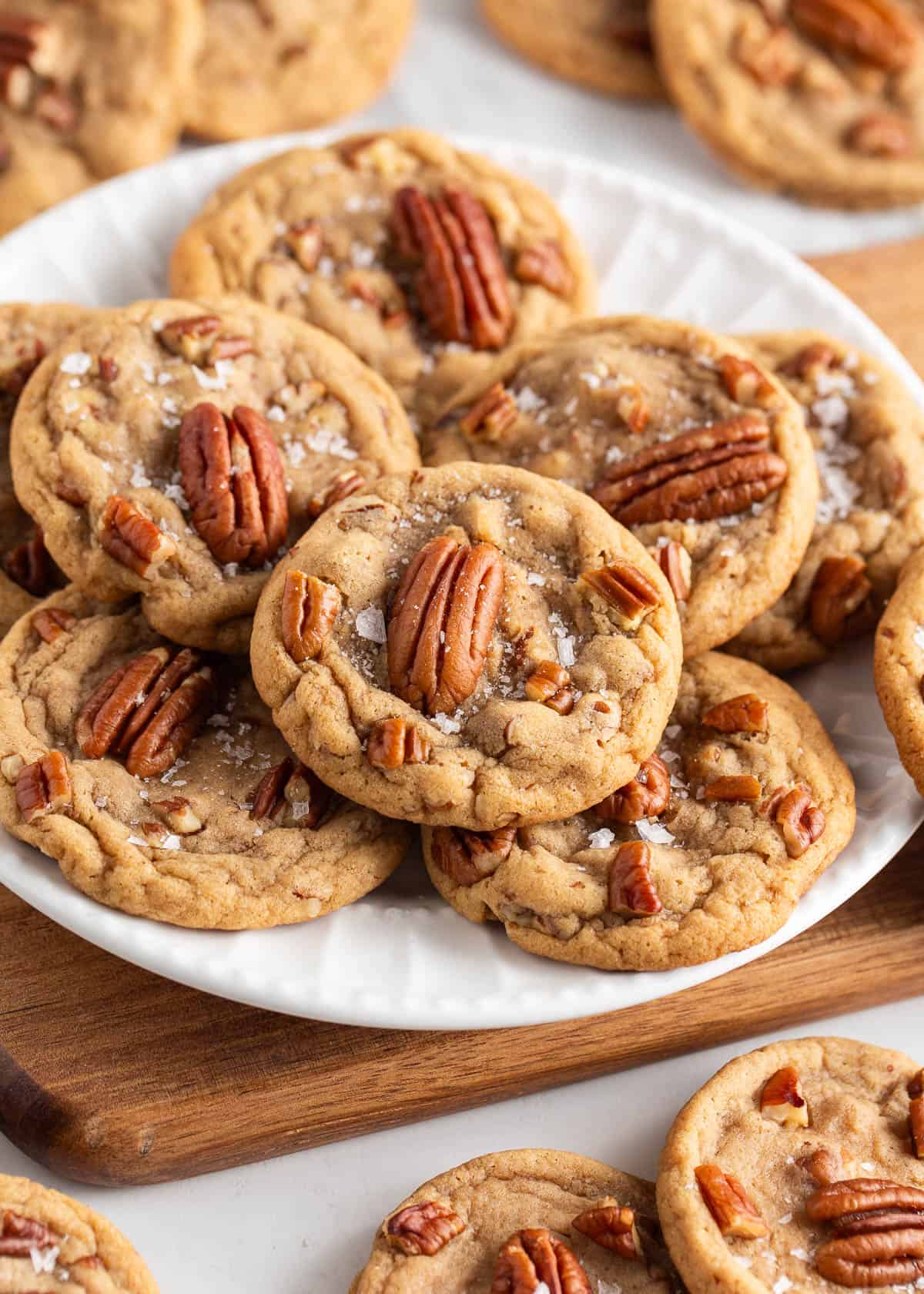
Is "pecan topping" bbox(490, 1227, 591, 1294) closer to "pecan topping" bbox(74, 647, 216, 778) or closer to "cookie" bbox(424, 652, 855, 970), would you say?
"cookie" bbox(424, 652, 855, 970)

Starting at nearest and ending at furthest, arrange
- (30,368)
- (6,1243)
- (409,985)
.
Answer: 1. (6,1243)
2. (409,985)
3. (30,368)

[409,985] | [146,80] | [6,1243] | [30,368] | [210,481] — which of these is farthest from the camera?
[146,80]

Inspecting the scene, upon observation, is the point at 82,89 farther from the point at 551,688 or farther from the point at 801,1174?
the point at 801,1174

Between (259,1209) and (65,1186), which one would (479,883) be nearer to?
(259,1209)

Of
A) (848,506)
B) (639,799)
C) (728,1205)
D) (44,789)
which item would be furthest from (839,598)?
(44,789)

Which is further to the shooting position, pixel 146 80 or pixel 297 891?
pixel 146 80

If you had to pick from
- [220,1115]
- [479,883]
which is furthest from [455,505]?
[220,1115]

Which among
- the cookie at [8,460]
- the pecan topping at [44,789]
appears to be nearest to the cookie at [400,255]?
the cookie at [8,460]
